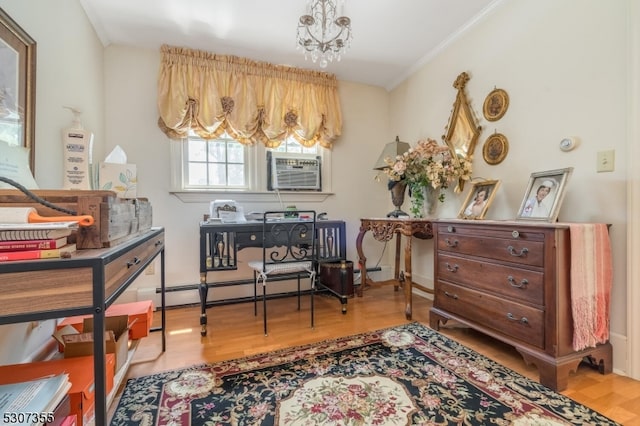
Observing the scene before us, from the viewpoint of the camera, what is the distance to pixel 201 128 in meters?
2.63

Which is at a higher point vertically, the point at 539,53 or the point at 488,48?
the point at 488,48

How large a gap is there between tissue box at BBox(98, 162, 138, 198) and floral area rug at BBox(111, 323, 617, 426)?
131cm

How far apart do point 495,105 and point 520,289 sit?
4.62 feet

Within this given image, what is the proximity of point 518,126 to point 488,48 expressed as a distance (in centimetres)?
71

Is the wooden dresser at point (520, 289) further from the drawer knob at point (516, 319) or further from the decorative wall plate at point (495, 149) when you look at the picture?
the decorative wall plate at point (495, 149)

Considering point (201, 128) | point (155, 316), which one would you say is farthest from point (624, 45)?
point (155, 316)

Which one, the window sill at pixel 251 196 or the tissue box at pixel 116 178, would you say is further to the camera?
the window sill at pixel 251 196

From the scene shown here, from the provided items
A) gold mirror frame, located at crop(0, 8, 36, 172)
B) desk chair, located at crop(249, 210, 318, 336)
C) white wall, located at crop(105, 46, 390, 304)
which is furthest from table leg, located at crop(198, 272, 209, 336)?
gold mirror frame, located at crop(0, 8, 36, 172)

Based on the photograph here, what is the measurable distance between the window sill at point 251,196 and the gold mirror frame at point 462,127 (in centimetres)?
132

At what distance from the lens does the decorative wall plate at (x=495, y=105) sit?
6.93 ft

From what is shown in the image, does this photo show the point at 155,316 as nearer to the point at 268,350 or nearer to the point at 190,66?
the point at 268,350

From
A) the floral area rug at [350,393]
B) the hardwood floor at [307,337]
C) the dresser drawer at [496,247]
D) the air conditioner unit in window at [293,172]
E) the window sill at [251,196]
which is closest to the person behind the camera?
the floral area rug at [350,393]

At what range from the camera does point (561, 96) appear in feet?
5.81

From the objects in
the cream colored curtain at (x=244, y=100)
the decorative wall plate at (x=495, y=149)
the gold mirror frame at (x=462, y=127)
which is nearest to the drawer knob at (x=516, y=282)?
the decorative wall plate at (x=495, y=149)
